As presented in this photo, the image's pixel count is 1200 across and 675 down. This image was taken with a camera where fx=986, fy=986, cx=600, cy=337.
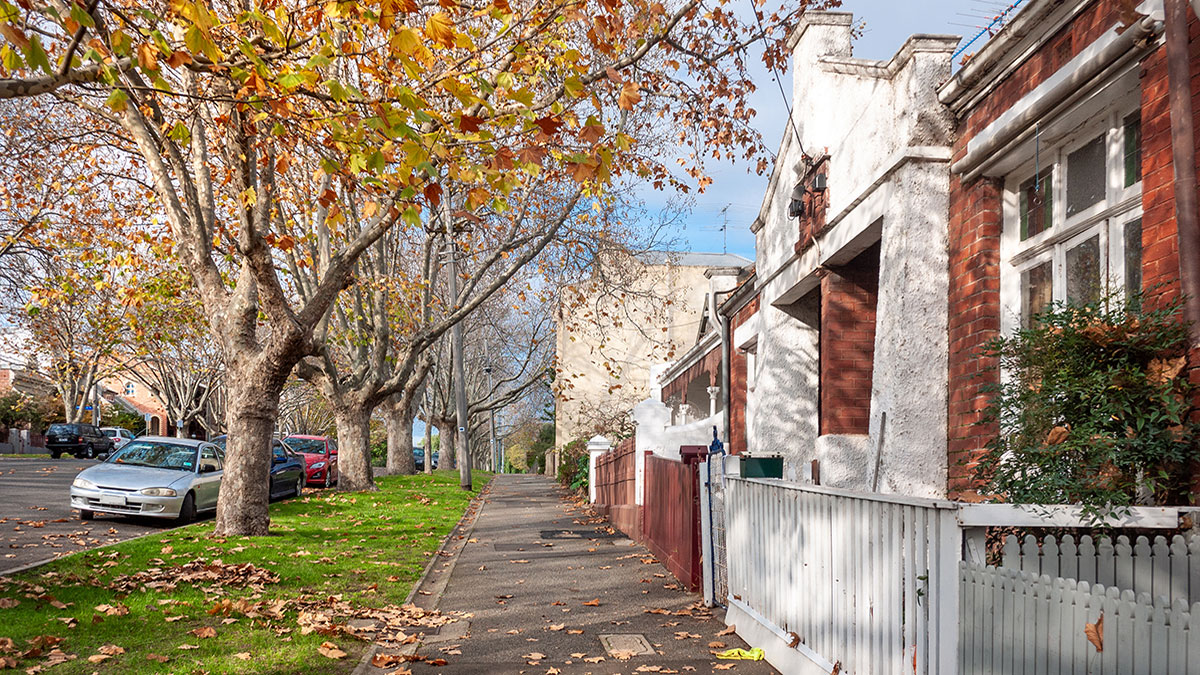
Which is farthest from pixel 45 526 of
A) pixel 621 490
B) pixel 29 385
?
pixel 29 385

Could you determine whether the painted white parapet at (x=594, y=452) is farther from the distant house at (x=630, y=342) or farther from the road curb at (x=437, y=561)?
the distant house at (x=630, y=342)

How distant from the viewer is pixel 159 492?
54.0 ft

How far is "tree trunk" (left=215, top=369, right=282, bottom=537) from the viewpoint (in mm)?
13562

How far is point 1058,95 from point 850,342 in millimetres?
4463

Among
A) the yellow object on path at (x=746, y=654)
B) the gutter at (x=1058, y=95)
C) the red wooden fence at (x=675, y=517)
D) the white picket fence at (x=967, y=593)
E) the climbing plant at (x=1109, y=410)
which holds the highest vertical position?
A: the gutter at (x=1058, y=95)

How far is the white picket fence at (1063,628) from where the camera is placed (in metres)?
2.81

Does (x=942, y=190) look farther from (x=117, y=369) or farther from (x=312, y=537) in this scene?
(x=117, y=369)

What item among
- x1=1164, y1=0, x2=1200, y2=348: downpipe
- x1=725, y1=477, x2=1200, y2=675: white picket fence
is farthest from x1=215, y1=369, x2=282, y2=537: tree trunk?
x1=1164, y1=0, x2=1200, y2=348: downpipe

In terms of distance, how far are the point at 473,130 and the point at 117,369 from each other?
4009 centimetres

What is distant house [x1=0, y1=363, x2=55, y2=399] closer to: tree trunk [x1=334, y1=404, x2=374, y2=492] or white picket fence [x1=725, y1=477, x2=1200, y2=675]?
tree trunk [x1=334, y1=404, x2=374, y2=492]

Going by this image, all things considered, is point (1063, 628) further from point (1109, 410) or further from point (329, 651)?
point (329, 651)

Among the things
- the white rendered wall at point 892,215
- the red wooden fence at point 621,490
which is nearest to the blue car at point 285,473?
the red wooden fence at point 621,490

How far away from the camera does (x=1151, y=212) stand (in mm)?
4945

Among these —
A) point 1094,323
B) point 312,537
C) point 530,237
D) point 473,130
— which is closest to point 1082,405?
point 1094,323
